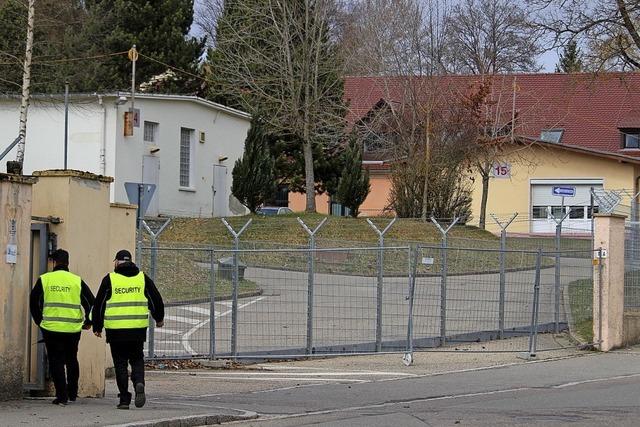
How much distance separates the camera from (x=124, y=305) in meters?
11.5

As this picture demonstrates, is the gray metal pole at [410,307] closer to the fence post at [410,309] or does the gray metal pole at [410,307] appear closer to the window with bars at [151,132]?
the fence post at [410,309]

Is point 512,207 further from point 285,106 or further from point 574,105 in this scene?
point 285,106

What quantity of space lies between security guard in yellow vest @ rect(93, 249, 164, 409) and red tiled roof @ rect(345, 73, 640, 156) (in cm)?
4441

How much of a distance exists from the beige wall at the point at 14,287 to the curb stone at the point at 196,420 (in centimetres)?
200

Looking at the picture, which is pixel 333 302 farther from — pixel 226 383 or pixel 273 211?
pixel 273 211

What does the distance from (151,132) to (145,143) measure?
28.5 inches

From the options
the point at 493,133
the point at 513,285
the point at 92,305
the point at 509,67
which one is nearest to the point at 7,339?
the point at 92,305

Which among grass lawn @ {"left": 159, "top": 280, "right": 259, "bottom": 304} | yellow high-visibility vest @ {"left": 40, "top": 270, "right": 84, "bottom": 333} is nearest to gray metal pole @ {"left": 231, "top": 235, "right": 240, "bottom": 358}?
grass lawn @ {"left": 159, "top": 280, "right": 259, "bottom": 304}

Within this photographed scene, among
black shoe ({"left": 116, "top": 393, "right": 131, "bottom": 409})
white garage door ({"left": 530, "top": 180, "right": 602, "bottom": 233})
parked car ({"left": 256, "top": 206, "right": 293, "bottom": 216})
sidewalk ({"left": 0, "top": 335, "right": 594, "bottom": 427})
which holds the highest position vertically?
white garage door ({"left": 530, "top": 180, "right": 602, "bottom": 233})

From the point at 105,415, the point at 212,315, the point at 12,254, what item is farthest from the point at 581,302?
the point at 12,254

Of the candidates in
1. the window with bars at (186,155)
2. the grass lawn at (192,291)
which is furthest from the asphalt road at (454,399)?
the window with bars at (186,155)

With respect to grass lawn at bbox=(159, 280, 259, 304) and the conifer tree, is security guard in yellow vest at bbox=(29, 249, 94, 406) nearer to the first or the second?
grass lawn at bbox=(159, 280, 259, 304)

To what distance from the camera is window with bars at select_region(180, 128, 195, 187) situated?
141ft

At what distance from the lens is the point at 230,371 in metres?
16.2
